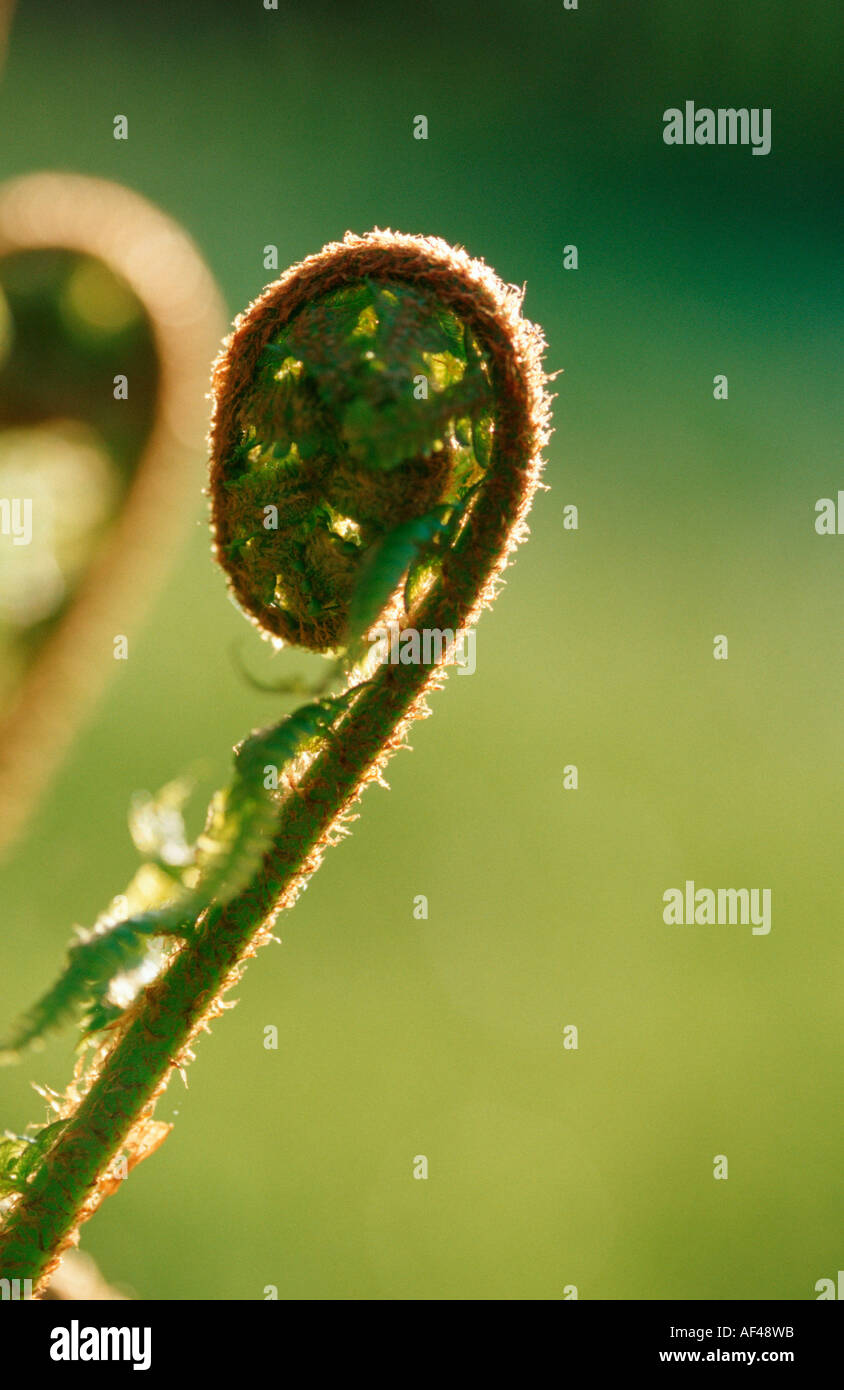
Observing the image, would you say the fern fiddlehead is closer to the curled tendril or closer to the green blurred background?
the curled tendril

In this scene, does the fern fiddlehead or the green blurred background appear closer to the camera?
the fern fiddlehead

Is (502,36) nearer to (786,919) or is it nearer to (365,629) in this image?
(786,919)

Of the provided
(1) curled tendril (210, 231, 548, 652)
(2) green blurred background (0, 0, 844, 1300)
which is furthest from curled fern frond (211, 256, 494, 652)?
(2) green blurred background (0, 0, 844, 1300)

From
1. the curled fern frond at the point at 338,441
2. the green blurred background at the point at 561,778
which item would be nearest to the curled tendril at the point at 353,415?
the curled fern frond at the point at 338,441

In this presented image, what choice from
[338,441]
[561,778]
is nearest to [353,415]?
[338,441]

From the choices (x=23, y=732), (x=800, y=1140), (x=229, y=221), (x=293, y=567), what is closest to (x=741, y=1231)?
(x=800, y=1140)

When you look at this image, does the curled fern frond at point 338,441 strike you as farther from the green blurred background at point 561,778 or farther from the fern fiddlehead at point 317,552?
the green blurred background at point 561,778

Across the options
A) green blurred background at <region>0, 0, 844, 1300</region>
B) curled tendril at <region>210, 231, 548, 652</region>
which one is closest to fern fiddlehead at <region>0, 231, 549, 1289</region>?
curled tendril at <region>210, 231, 548, 652</region>
